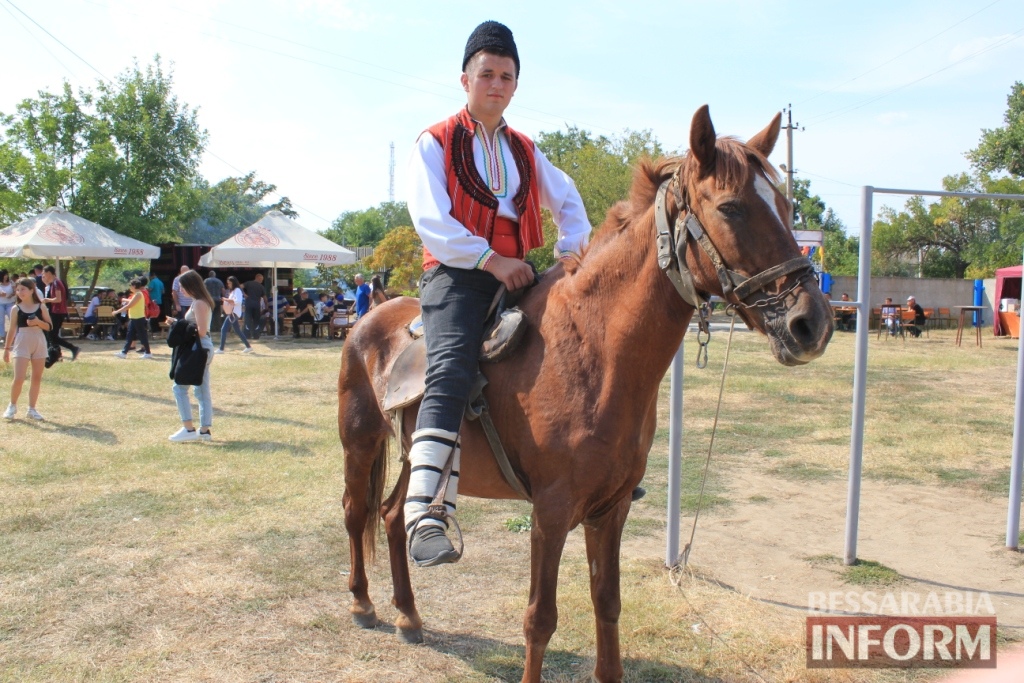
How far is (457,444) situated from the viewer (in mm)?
3074

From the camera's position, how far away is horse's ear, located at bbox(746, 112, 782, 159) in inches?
110

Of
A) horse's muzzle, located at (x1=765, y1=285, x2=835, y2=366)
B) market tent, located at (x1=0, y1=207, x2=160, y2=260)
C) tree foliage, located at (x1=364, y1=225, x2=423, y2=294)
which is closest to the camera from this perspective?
horse's muzzle, located at (x1=765, y1=285, x2=835, y2=366)

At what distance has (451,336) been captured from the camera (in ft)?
10.1

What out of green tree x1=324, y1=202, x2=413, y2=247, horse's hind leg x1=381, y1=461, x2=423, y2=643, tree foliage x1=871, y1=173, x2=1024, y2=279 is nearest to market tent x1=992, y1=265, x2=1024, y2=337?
tree foliage x1=871, y1=173, x2=1024, y2=279

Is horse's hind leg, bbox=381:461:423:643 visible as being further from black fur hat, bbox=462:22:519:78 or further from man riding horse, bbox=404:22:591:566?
black fur hat, bbox=462:22:519:78

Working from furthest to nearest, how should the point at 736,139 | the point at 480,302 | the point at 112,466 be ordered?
the point at 112,466 < the point at 480,302 < the point at 736,139

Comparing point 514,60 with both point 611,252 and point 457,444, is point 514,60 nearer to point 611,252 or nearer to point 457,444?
point 611,252

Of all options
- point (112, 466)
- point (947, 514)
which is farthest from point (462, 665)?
point (112, 466)

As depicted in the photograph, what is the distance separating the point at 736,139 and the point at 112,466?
7.36 m

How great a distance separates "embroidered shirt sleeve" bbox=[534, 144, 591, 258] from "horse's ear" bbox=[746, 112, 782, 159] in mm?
1019

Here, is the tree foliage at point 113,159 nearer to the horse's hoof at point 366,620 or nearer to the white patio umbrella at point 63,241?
the white patio umbrella at point 63,241

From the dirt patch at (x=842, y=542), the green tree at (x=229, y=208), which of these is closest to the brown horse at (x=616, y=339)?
the dirt patch at (x=842, y=542)

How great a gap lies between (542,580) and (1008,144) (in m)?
31.5

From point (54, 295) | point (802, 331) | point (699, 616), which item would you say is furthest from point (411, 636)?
point (54, 295)
